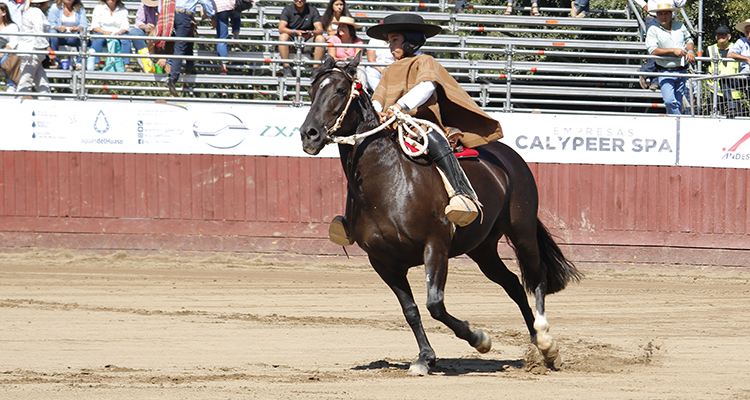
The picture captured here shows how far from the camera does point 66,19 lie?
14883mm

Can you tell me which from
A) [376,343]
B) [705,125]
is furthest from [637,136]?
[376,343]

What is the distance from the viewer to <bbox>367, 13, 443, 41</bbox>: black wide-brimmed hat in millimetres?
6668

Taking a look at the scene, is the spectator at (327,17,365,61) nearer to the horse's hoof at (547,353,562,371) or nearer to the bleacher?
the bleacher

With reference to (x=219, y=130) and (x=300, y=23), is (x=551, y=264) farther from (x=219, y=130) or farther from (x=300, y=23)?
(x=300, y=23)

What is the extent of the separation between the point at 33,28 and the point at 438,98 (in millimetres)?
10056

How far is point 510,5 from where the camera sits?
18.7m

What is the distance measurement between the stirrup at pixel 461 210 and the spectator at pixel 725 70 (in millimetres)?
9250

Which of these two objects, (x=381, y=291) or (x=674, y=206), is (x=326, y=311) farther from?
(x=674, y=206)

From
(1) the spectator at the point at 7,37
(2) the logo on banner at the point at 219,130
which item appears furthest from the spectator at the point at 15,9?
(2) the logo on banner at the point at 219,130

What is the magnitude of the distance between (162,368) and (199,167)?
7440 millimetres

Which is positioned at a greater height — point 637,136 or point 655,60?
point 655,60

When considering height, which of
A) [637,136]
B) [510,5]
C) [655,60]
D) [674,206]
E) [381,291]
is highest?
[510,5]

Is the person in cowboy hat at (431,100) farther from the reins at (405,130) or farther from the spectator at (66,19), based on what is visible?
the spectator at (66,19)

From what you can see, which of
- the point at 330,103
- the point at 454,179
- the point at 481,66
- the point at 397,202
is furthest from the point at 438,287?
the point at 481,66
